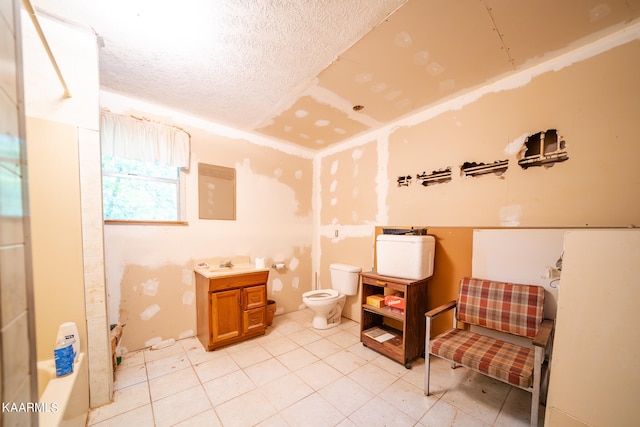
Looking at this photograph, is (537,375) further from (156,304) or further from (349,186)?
(156,304)

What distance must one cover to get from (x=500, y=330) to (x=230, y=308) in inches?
93.4

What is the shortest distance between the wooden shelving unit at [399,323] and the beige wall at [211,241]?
4.34 ft

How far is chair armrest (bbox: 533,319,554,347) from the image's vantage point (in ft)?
4.35

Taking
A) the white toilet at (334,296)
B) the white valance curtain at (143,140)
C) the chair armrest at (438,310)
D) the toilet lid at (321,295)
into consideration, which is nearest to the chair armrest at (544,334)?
the chair armrest at (438,310)

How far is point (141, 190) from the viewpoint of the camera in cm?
239

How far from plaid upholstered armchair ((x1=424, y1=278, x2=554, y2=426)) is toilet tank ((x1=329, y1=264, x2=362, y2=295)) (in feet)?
4.02

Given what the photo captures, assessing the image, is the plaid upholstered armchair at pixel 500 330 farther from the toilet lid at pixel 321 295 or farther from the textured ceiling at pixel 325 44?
the textured ceiling at pixel 325 44

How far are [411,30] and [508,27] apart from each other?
582mm

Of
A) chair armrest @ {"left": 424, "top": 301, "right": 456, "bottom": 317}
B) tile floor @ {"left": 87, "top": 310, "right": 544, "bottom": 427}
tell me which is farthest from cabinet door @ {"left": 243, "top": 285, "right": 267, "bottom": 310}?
chair armrest @ {"left": 424, "top": 301, "right": 456, "bottom": 317}

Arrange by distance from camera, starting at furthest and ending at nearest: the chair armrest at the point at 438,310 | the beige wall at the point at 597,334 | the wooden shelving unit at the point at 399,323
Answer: the wooden shelving unit at the point at 399,323, the chair armrest at the point at 438,310, the beige wall at the point at 597,334

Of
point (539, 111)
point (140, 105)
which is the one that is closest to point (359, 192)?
point (539, 111)

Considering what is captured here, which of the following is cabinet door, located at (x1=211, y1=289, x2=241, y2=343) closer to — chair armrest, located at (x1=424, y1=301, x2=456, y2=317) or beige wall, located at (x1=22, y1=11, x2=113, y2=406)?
beige wall, located at (x1=22, y1=11, x2=113, y2=406)

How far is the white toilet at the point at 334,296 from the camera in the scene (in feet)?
9.11

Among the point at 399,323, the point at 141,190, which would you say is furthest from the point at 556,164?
the point at 141,190
